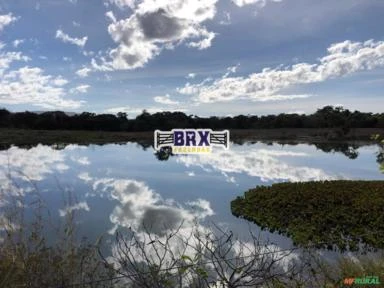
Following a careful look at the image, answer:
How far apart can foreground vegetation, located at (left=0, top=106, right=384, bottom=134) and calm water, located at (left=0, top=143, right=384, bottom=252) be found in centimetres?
3194

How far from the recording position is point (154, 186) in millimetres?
15977

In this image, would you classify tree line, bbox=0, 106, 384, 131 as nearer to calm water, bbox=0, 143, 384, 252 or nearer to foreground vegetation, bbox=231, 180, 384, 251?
calm water, bbox=0, 143, 384, 252

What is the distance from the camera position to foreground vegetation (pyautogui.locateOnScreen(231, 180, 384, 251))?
337 inches

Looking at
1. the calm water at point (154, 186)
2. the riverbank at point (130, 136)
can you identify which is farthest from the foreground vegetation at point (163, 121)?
the calm water at point (154, 186)

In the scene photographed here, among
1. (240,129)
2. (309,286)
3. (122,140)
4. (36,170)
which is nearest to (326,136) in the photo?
(240,129)

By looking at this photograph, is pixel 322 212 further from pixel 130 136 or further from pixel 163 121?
pixel 163 121

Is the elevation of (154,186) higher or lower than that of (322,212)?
lower

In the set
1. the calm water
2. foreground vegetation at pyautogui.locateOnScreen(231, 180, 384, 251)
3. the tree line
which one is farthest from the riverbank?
foreground vegetation at pyautogui.locateOnScreen(231, 180, 384, 251)

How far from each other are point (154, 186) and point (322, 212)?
7.88m

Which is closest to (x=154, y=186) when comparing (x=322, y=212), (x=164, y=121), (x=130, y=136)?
(x=322, y=212)

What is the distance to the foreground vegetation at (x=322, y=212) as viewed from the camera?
8555 millimetres

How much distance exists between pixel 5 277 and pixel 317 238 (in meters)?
6.61

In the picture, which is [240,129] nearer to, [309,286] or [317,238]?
[317,238]

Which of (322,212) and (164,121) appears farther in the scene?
(164,121)
